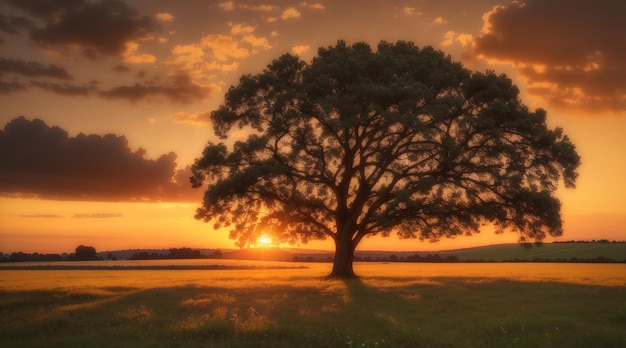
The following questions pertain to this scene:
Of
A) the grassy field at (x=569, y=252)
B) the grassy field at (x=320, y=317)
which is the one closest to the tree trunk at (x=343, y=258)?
the grassy field at (x=320, y=317)

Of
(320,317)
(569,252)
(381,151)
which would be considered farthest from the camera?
(569,252)

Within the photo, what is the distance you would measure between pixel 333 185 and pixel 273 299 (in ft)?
56.6

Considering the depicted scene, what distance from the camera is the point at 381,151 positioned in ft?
138

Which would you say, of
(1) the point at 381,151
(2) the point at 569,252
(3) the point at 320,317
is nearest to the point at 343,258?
(1) the point at 381,151

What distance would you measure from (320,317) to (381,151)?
21897 mm

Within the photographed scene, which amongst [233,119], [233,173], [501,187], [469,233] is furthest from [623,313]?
[233,119]

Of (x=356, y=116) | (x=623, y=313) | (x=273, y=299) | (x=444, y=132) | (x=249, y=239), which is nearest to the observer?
(x=623, y=313)

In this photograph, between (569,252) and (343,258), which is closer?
(343,258)

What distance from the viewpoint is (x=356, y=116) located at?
38.4 m

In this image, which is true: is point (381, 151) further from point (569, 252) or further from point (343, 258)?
point (569, 252)

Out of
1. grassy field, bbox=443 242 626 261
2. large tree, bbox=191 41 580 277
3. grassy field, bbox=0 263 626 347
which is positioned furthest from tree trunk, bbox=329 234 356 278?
grassy field, bbox=443 242 626 261

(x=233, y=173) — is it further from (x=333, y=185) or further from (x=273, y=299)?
(x=273, y=299)

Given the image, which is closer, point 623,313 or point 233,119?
point 623,313

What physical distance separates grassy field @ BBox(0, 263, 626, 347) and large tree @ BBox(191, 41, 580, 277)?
33.2ft
